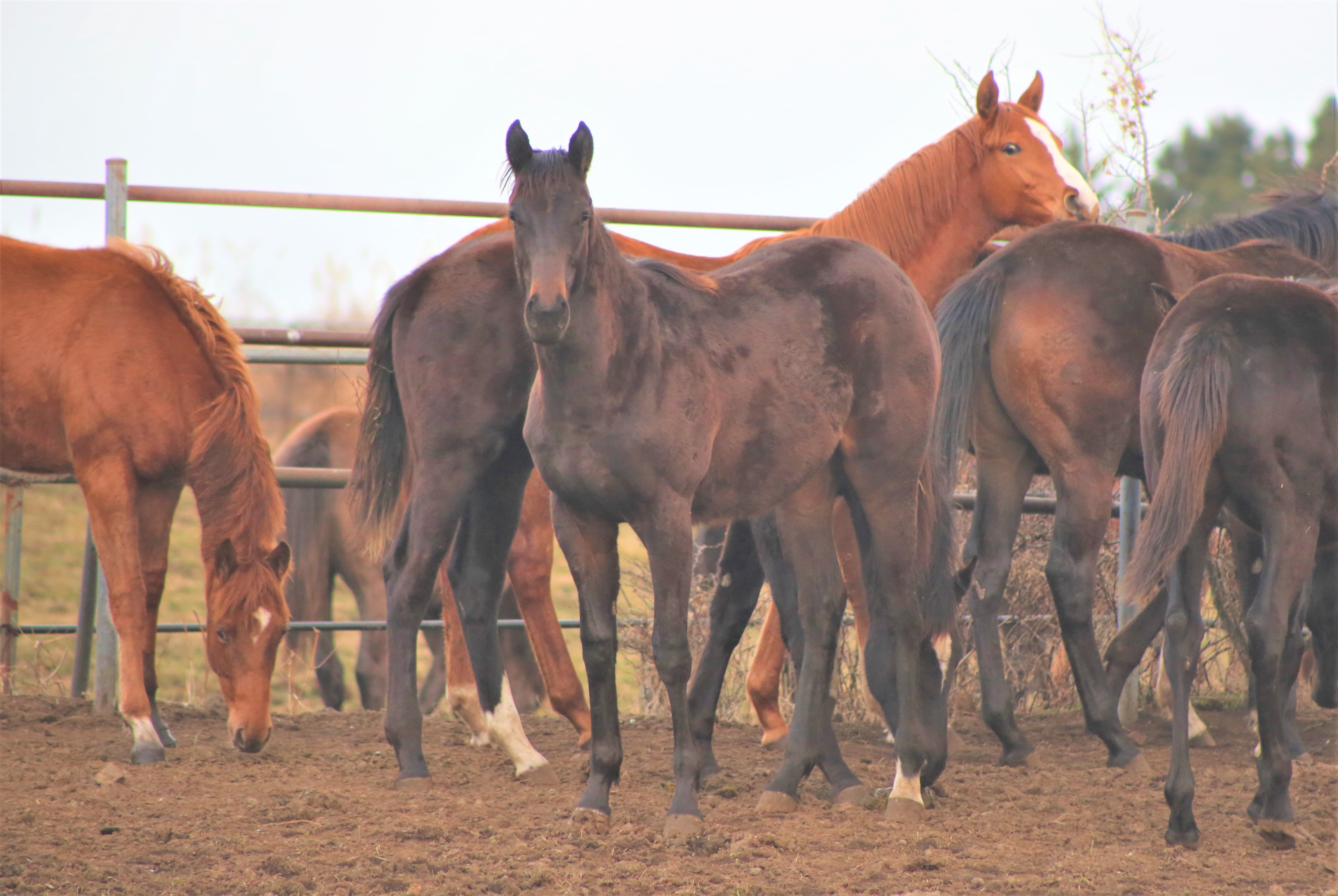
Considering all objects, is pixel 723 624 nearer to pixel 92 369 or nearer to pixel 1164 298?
pixel 1164 298

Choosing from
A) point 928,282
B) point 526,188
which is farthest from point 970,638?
point 526,188

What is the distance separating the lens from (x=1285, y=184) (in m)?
6.60

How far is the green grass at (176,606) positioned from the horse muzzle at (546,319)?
3.48m

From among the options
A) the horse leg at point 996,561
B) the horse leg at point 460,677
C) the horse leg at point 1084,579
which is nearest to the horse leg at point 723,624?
the horse leg at point 460,677

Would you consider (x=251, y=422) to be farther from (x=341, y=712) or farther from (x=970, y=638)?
(x=970, y=638)

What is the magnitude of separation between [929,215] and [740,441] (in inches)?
90.7

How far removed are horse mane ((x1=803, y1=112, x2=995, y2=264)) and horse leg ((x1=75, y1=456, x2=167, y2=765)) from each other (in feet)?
10.5

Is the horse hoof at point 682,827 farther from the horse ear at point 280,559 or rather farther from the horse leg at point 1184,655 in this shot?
the horse ear at point 280,559

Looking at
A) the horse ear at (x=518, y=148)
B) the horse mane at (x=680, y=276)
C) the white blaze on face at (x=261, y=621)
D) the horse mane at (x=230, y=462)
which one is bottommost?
the white blaze on face at (x=261, y=621)

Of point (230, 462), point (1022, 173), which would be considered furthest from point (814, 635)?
point (1022, 173)

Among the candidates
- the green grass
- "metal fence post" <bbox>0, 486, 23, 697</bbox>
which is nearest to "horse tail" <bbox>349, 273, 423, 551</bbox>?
the green grass

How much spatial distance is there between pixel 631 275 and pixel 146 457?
234 cm

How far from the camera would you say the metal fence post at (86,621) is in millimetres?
5598

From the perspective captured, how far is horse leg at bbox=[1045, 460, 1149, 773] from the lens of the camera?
4.85 metres
